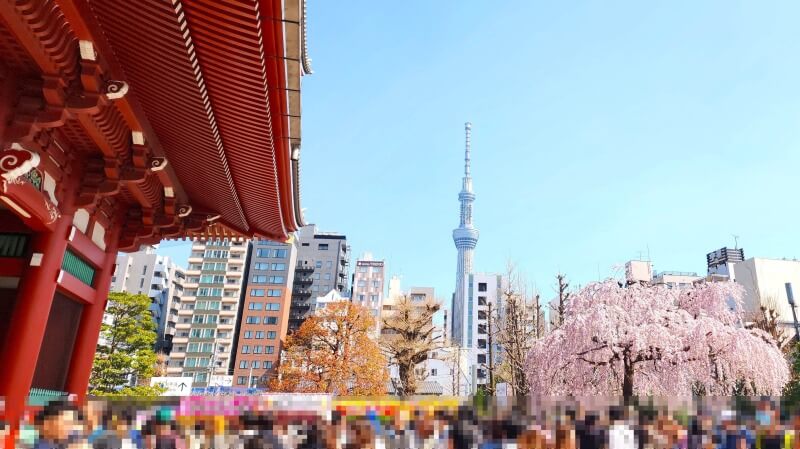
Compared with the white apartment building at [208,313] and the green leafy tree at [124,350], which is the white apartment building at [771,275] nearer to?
the green leafy tree at [124,350]

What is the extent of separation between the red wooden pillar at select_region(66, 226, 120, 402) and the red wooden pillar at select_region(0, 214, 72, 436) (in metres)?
2.54

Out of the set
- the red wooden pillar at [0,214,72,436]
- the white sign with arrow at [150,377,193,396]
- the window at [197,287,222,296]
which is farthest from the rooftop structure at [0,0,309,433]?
the window at [197,287,222,296]

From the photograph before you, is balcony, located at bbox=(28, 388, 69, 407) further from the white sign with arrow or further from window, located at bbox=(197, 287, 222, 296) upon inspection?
window, located at bbox=(197, 287, 222, 296)

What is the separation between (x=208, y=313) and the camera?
6912 centimetres

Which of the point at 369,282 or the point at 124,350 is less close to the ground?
the point at 369,282

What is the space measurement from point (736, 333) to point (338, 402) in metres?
11.7

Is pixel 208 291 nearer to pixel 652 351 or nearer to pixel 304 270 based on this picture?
pixel 304 270

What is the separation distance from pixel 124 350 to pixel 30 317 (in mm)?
27005

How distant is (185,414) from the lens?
6.82 metres

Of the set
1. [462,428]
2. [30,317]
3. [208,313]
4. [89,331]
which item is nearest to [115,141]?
[30,317]

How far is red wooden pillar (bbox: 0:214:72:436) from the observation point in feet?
27.2

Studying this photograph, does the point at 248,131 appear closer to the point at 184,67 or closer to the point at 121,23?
the point at 184,67

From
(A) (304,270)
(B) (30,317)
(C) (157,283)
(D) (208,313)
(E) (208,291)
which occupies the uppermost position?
(A) (304,270)

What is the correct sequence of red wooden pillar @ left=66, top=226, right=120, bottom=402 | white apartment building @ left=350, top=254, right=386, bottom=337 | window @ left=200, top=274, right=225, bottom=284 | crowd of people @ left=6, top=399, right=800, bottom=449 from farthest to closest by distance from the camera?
white apartment building @ left=350, top=254, right=386, bottom=337
window @ left=200, top=274, right=225, bottom=284
red wooden pillar @ left=66, top=226, right=120, bottom=402
crowd of people @ left=6, top=399, right=800, bottom=449
